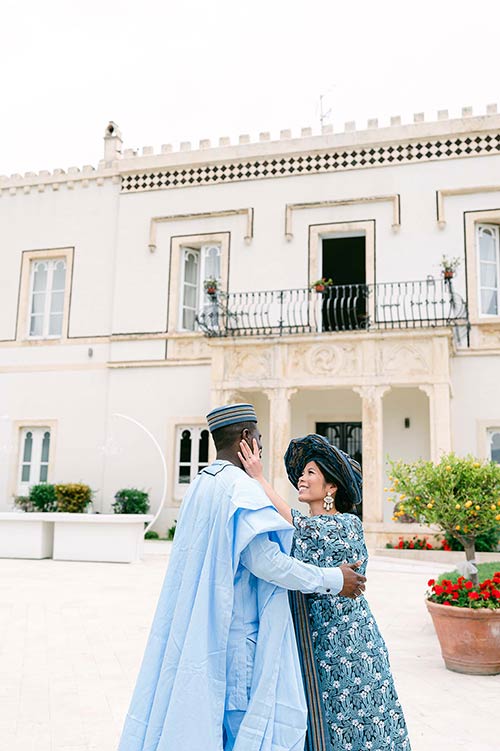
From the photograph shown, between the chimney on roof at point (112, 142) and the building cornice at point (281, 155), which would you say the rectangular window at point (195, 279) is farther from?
the chimney on roof at point (112, 142)

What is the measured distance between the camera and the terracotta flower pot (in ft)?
16.5

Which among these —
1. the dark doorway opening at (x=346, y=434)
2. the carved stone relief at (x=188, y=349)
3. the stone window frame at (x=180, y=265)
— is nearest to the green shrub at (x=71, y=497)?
the carved stone relief at (x=188, y=349)

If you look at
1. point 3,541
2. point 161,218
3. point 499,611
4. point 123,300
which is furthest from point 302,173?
point 499,611

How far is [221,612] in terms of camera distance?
7.08ft

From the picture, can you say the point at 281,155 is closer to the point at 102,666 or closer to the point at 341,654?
the point at 102,666

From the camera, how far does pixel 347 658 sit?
7.69 feet

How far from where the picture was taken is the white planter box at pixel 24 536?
11.6m

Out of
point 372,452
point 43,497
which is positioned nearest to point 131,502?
point 43,497

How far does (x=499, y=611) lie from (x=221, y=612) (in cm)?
353

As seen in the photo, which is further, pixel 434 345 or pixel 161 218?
pixel 161 218

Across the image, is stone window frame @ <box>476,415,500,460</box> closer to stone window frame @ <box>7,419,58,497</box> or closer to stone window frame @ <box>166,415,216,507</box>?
stone window frame @ <box>166,415,216,507</box>

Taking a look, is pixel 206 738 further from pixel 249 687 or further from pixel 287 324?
pixel 287 324

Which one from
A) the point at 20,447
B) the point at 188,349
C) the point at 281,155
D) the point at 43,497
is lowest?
the point at 43,497

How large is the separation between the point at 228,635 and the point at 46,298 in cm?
1522
